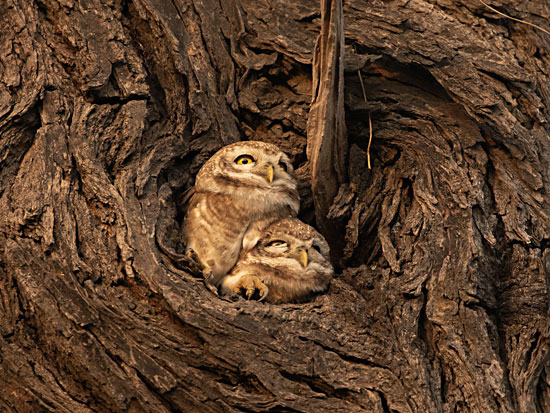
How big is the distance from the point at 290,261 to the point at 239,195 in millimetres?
539

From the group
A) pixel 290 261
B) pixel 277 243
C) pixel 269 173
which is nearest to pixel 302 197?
pixel 269 173

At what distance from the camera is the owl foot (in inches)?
138

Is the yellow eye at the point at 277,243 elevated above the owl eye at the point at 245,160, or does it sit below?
below

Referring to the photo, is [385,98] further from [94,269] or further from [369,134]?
[94,269]

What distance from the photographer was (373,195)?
3941 mm

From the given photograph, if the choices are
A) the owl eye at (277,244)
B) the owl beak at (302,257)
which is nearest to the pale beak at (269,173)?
the owl eye at (277,244)

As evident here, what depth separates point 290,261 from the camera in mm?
3746

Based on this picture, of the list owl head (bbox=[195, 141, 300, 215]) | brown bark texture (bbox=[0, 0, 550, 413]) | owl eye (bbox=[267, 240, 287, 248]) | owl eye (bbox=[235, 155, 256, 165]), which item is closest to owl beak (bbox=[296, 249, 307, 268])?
owl eye (bbox=[267, 240, 287, 248])

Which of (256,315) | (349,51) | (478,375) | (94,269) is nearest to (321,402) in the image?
(256,315)

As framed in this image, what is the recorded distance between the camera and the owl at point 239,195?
3.88m

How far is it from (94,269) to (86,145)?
780mm

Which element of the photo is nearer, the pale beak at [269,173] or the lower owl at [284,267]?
the lower owl at [284,267]

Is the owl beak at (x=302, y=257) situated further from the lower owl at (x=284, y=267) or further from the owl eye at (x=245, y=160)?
the owl eye at (x=245, y=160)

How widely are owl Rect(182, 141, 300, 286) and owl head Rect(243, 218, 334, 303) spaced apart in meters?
0.09
